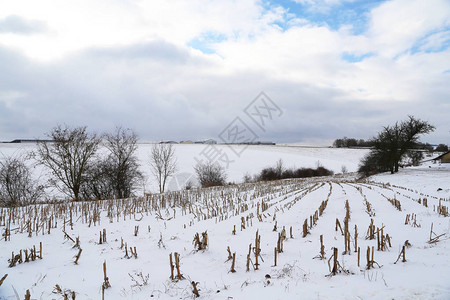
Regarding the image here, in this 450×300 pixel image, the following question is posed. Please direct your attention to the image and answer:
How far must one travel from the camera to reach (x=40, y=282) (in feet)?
12.4

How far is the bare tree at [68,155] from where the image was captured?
22438mm

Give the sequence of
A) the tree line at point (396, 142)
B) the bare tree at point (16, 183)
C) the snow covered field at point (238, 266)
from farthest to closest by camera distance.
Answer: the tree line at point (396, 142) < the bare tree at point (16, 183) < the snow covered field at point (238, 266)

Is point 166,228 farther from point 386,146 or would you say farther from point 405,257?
point 386,146

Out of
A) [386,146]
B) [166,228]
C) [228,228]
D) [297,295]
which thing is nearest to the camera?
[297,295]

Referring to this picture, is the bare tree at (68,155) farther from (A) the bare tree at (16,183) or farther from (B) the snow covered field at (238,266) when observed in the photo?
(B) the snow covered field at (238,266)

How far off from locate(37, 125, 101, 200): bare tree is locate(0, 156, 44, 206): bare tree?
155cm

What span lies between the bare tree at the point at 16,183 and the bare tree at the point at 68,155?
1548 mm

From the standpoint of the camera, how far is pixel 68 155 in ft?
73.9

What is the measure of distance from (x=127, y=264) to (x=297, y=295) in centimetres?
305

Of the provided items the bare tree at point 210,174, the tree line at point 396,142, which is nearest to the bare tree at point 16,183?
the bare tree at point 210,174

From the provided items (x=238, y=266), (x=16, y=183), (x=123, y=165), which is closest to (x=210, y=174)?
(x=123, y=165)

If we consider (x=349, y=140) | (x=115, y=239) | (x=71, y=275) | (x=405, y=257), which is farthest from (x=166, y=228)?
(x=349, y=140)

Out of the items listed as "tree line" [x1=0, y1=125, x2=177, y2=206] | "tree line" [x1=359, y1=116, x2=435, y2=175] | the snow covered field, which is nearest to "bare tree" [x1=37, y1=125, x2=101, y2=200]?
"tree line" [x1=0, y1=125, x2=177, y2=206]

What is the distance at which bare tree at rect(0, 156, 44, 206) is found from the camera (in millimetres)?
20828
